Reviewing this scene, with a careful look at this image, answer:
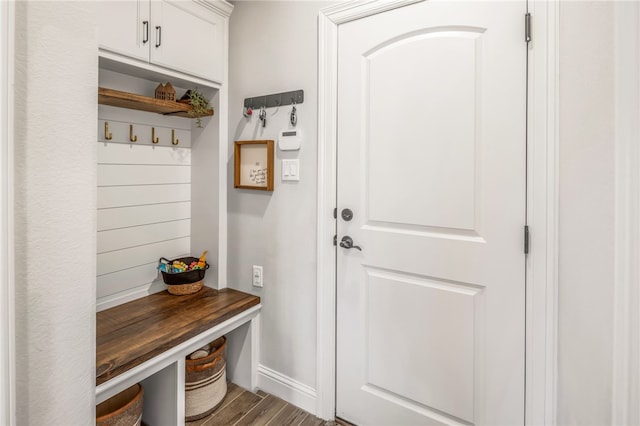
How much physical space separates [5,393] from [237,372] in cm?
149

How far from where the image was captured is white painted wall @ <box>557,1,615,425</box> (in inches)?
46.0

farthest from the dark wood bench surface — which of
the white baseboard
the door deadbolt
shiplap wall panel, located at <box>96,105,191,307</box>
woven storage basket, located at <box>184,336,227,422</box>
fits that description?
the door deadbolt

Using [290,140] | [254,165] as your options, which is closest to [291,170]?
[290,140]

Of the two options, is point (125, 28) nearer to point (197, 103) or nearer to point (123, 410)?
point (197, 103)

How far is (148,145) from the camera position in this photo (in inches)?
79.9

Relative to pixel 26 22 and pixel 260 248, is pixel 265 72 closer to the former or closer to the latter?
pixel 260 248

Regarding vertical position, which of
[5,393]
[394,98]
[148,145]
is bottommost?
[5,393]

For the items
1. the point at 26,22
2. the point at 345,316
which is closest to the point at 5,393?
the point at 26,22

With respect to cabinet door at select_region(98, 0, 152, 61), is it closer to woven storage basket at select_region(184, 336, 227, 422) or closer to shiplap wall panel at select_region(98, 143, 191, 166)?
shiplap wall panel at select_region(98, 143, 191, 166)

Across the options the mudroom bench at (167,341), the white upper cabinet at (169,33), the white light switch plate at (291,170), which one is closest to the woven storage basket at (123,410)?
the mudroom bench at (167,341)

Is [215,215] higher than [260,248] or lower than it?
higher

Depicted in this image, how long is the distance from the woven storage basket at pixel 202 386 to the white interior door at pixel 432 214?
664 millimetres

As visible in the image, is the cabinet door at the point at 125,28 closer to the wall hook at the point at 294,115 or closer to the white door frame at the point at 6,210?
the wall hook at the point at 294,115

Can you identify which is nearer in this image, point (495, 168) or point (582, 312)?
point (582, 312)
